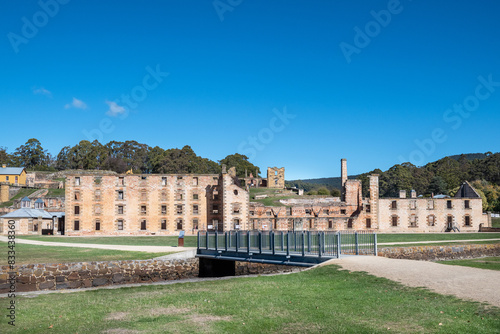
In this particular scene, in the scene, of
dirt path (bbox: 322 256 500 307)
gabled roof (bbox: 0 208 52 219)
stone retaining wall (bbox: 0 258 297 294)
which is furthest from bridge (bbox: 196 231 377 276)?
gabled roof (bbox: 0 208 52 219)

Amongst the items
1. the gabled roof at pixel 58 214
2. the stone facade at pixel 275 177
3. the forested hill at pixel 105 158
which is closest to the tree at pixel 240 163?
the forested hill at pixel 105 158

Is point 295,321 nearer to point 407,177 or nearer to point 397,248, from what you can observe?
point 397,248

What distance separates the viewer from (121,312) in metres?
12.9

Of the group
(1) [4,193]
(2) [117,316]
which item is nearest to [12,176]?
(1) [4,193]

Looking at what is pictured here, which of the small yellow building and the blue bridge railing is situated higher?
the small yellow building

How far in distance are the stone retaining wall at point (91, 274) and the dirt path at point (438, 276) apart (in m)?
10.5

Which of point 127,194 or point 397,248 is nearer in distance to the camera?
point 397,248

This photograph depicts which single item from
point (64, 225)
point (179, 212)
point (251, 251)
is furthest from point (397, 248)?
point (64, 225)

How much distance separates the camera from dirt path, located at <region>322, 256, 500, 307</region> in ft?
43.8

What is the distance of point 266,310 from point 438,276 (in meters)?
6.65

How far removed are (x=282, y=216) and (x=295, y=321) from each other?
6082 cm

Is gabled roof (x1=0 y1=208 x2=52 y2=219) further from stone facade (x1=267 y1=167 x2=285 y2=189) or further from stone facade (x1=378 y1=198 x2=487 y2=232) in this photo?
stone facade (x1=267 y1=167 x2=285 y2=189)

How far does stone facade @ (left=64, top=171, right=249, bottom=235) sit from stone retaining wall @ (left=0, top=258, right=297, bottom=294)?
128 ft

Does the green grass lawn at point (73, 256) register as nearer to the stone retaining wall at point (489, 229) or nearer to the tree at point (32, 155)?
the stone retaining wall at point (489, 229)
